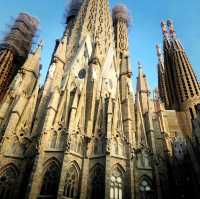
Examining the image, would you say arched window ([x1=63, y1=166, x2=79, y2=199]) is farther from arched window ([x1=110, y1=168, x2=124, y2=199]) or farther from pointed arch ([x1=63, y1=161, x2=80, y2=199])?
arched window ([x1=110, y1=168, x2=124, y2=199])

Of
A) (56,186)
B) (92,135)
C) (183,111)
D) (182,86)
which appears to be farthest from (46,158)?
(182,86)

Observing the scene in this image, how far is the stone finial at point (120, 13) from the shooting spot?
41.7 m

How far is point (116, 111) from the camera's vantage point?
18844mm

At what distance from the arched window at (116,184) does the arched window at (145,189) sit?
145 cm

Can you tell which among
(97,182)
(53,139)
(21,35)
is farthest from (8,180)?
(21,35)

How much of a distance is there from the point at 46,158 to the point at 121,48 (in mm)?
22561

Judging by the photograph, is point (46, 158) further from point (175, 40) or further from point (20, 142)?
point (175, 40)

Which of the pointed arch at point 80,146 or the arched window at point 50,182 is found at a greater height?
the pointed arch at point 80,146

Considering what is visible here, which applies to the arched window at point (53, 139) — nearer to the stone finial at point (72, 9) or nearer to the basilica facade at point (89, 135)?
the basilica facade at point (89, 135)

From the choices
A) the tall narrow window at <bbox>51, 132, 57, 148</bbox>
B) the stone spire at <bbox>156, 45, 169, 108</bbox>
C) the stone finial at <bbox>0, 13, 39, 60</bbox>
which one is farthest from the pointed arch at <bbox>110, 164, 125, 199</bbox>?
the stone finial at <bbox>0, 13, 39, 60</bbox>

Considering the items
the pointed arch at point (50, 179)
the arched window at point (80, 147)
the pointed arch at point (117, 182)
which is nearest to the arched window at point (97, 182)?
the pointed arch at point (117, 182)

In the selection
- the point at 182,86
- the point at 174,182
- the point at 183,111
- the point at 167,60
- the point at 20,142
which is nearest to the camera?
the point at 20,142

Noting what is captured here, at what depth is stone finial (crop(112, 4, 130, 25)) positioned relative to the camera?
41719 mm

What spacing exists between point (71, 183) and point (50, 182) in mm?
1175
